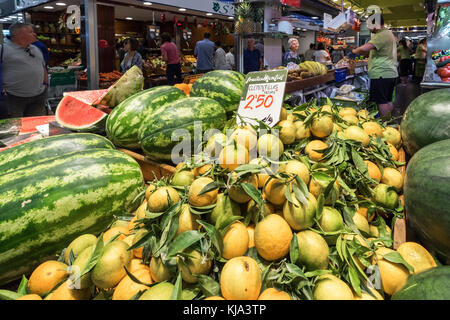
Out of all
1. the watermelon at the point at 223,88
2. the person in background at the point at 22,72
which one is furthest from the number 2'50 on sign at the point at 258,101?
the person in background at the point at 22,72

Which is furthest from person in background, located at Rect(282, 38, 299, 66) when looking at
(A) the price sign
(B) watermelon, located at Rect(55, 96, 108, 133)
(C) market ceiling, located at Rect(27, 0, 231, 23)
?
(A) the price sign

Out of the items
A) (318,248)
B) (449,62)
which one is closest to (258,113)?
(318,248)

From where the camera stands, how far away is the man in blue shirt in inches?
358

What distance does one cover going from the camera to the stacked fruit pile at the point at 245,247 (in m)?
0.76

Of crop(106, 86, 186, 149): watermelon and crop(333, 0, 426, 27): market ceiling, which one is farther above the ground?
crop(333, 0, 426, 27): market ceiling

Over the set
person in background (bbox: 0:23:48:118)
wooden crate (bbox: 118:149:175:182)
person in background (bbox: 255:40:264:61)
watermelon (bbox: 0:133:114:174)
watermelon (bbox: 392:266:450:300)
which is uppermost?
person in background (bbox: 255:40:264:61)

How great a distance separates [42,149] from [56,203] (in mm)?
484

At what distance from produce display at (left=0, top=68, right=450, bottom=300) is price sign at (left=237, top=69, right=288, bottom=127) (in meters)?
0.15

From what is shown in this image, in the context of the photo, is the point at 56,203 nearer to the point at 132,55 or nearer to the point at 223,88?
the point at 223,88

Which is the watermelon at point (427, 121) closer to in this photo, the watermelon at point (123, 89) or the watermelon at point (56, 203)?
the watermelon at point (56, 203)

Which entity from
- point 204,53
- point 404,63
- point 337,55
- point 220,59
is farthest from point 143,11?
point 404,63

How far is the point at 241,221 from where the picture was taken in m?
0.95

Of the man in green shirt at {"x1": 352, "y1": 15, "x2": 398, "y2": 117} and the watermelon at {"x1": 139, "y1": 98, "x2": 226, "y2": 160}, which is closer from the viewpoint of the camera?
the watermelon at {"x1": 139, "y1": 98, "x2": 226, "y2": 160}

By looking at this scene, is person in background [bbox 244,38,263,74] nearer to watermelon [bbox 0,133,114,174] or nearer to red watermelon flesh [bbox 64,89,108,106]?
red watermelon flesh [bbox 64,89,108,106]
